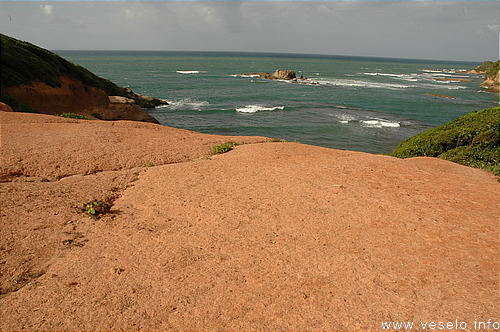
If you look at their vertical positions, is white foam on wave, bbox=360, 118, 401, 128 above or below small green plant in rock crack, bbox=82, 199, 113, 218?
above

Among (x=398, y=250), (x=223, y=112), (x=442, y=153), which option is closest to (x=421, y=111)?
(x=223, y=112)

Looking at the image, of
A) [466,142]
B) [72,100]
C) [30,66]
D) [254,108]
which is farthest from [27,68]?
[466,142]

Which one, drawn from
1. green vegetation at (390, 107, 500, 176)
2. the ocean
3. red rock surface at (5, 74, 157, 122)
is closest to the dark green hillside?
red rock surface at (5, 74, 157, 122)

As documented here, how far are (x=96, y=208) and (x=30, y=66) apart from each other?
58.3 ft

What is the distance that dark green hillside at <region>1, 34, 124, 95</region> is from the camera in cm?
1739

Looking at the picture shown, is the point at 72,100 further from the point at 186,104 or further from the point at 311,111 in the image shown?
the point at 311,111

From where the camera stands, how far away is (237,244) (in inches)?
187

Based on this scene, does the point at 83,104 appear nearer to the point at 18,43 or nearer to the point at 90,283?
the point at 18,43

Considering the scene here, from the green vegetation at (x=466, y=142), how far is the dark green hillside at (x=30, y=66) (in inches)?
790

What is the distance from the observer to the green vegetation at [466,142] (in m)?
12.9

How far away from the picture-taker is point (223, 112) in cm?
3278

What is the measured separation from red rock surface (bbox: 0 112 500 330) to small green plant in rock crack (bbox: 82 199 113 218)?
0.55 ft

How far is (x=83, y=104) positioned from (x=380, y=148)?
67.2ft

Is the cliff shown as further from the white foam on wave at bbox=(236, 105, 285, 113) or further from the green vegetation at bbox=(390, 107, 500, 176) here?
the green vegetation at bbox=(390, 107, 500, 176)
